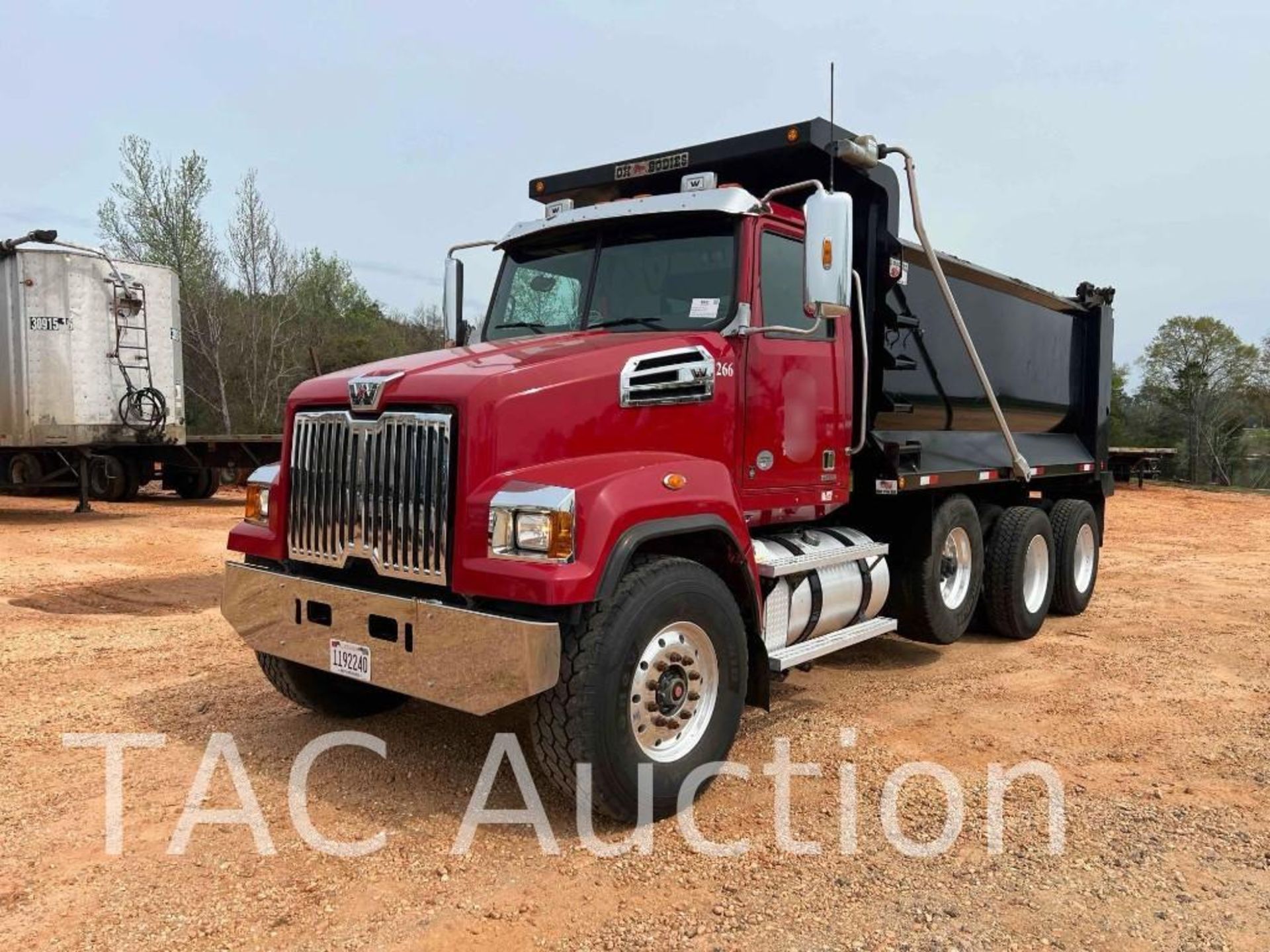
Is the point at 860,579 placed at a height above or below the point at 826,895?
above

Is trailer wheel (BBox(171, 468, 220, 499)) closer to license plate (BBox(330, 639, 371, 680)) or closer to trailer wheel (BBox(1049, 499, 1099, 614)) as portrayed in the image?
trailer wheel (BBox(1049, 499, 1099, 614))

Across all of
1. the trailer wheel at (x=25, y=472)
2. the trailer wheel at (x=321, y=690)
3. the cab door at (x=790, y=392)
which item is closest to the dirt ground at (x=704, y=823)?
the trailer wheel at (x=321, y=690)

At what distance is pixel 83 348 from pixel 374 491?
38.1 ft

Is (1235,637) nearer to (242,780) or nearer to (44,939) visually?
(242,780)

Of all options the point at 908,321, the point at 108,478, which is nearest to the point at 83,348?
the point at 108,478

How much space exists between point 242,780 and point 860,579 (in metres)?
3.53

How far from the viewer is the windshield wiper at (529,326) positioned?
5.20 m

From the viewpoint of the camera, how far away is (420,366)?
162 inches

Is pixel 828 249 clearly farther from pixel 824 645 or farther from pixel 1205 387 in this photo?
pixel 1205 387

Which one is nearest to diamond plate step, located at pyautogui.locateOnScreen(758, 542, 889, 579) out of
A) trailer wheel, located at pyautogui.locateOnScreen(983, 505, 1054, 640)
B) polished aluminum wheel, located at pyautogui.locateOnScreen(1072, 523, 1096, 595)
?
trailer wheel, located at pyautogui.locateOnScreen(983, 505, 1054, 640)

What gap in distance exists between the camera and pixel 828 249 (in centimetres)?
434

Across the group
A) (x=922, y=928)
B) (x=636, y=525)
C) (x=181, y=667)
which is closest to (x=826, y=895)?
(x=922, y=928)

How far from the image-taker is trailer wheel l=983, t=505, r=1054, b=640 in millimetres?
7301

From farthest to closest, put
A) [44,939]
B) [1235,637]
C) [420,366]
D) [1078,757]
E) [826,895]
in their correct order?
1. [1235,637]
2. [1078,757]
3. [420,366]
4. [826,895]
5. [44,939]
